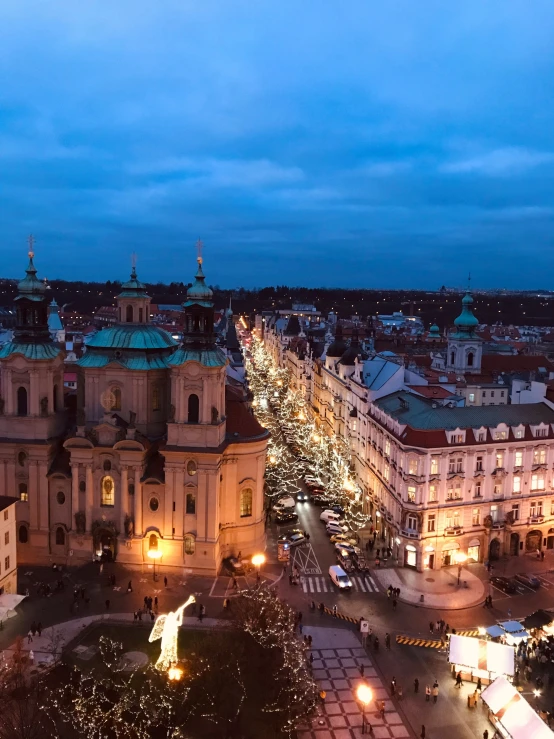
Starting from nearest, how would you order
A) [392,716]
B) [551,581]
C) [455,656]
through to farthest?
[392,716] → [455,656] → [551,581]

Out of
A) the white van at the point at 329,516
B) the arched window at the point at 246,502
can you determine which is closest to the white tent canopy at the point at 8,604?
the arched window at the point at 246,502

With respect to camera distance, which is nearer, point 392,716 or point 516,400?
point 392,716

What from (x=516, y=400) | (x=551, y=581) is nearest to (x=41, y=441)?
(x=551, y=581)

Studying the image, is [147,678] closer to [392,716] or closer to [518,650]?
[392,716]

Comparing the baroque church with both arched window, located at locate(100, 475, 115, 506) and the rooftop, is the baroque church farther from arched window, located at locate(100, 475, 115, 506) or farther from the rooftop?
the rooftop

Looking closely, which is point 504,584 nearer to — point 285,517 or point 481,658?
point 481,658

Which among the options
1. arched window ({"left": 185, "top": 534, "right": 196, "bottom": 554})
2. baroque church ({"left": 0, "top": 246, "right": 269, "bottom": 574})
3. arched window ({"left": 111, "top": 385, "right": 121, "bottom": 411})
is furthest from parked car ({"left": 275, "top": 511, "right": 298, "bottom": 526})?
arched window ({"left": 111, "top": 385, "right": 121, "bottom": 411})
